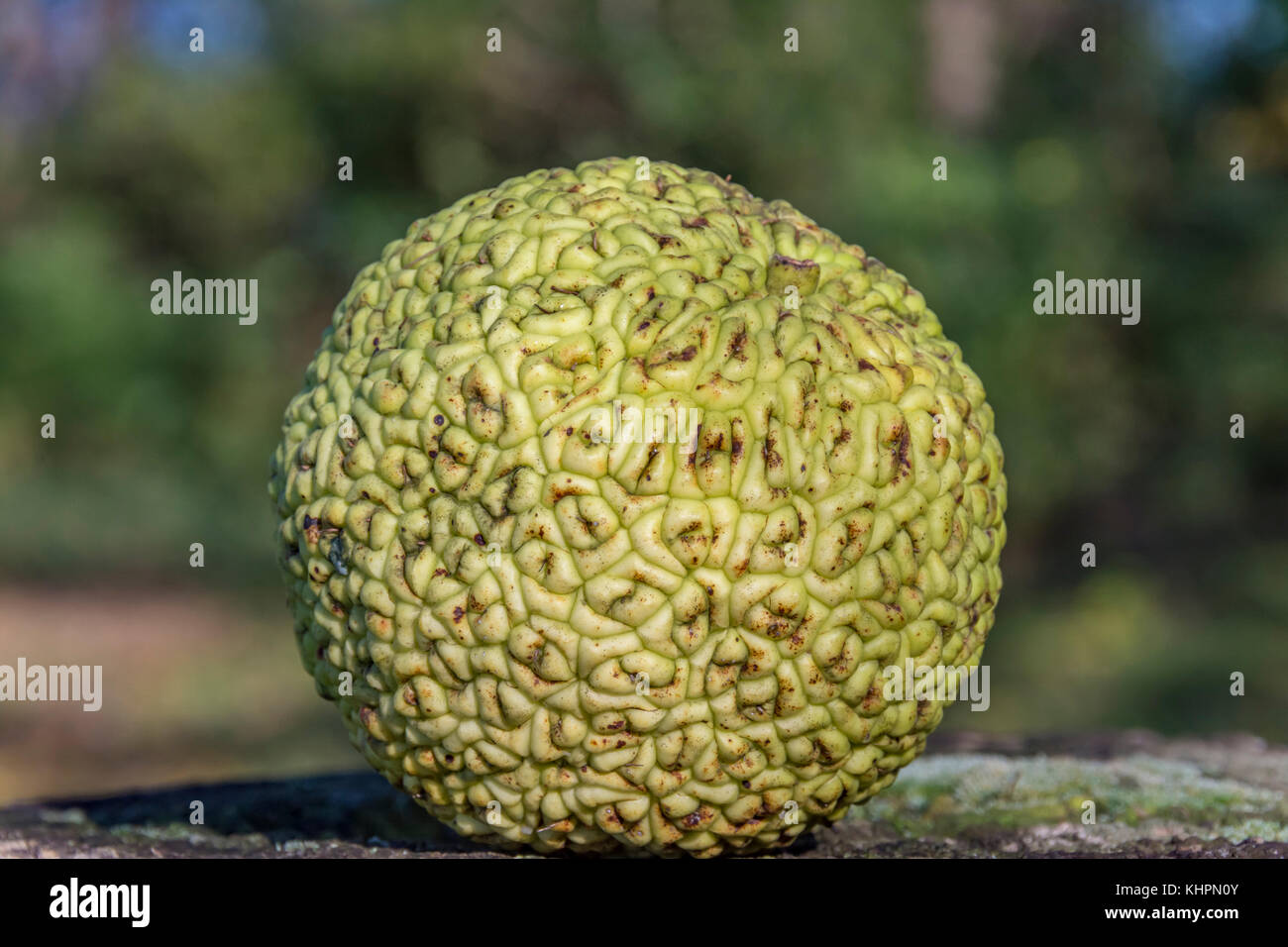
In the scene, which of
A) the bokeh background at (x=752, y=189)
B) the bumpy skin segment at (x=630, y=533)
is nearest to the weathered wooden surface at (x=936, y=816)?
the bumpy skin segment at (x=630, y=533)

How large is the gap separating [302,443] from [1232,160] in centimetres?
1080

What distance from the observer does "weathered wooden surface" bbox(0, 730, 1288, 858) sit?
116 inches

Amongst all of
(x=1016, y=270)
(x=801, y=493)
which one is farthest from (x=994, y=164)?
(x=801, y=493)

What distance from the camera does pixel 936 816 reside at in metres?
3.30

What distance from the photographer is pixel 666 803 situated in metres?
2.56

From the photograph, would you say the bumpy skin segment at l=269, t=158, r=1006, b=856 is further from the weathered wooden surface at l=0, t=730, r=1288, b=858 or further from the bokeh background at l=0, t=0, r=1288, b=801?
the bokeh background at l=0, t=0, r=1288, b=801

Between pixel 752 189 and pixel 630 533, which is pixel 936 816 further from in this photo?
pixel 752 189

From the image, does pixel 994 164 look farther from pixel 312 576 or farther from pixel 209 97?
pixel 312 576

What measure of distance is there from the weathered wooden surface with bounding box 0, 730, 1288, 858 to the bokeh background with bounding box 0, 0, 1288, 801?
14.8 ft

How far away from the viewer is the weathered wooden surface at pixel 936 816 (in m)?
2.95

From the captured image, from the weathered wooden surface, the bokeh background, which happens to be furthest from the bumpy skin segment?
the bokeh background

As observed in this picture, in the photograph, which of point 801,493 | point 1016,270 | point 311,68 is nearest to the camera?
point 801,493

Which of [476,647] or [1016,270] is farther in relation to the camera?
[1016,270]

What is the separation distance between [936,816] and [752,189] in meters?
7.67
